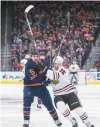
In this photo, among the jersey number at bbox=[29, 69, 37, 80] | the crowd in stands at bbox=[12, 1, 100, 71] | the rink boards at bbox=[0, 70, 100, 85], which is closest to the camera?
the jersey number at bbox=[29, 69, 37, 80]

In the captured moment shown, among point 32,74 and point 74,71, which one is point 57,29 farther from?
point 32,74

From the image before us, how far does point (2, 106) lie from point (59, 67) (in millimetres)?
4233

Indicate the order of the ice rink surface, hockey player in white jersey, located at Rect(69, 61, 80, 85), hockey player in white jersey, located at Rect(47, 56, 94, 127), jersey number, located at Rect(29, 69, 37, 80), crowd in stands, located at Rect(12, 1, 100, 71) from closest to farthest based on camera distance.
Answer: hockey player in white jersey, located at Rect(47, 56, 94, 127) < jersey number, located at Rect(29, 69, 37, 80) < the ice rink surface < hockey player in white jersey, located at Rect(69, 61, 80, 85) < crowd in stands, located at Rect(12, 1, 100, 71)

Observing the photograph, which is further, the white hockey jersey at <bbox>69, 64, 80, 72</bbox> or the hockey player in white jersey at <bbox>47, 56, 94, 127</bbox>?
the white hockey jersey at <bbox>69, 64, 80, 72</bbox>

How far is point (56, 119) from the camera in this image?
24.8ft

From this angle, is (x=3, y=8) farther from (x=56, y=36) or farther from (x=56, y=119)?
(x=56, y=119)

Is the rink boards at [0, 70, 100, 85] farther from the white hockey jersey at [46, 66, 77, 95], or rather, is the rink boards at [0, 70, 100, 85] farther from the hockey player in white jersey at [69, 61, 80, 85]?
the white hockey jersey at [46, 66, 77, 95]

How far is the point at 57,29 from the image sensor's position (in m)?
24.5

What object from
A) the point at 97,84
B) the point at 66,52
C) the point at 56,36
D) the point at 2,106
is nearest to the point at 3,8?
the point at 56,36

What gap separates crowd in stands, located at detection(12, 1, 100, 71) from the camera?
21.7m

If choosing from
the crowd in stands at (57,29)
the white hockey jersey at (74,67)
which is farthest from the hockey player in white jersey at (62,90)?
the crowd in stands at (57,29)

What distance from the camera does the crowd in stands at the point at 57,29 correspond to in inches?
853

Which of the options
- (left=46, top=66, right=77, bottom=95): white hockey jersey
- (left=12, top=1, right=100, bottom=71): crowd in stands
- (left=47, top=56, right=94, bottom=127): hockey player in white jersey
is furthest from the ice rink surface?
(left=12, top=1, right=100, bottom=71): crowd in stands

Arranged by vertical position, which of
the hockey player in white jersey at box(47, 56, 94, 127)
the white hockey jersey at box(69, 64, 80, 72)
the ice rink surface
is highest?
the hockey player in white jersey at box(47, 56, 94, 127)
